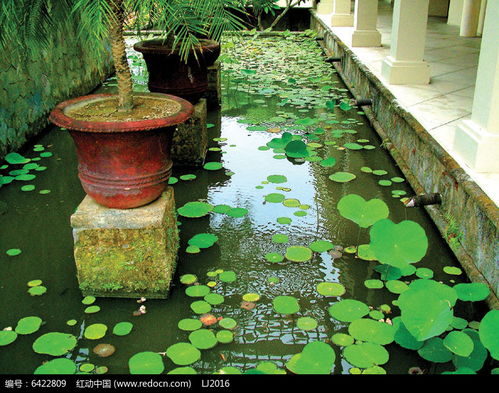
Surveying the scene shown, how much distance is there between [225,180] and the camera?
4082 mm

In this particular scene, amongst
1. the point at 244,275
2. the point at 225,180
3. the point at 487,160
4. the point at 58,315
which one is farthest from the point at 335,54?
the point at 58,315

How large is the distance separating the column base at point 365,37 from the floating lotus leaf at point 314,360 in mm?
6017

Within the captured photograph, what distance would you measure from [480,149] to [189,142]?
222 cm

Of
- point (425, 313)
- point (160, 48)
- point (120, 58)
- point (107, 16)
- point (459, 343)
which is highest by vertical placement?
point (107, 16)

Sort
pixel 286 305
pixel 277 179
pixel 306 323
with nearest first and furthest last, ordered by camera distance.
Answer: pixel 306 323 < pixel 286 305 < pixel 277 179

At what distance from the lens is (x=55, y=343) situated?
232 cm

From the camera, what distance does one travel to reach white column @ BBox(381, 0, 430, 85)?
16.4 ft

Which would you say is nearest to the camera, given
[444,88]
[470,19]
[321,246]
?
[321,246]

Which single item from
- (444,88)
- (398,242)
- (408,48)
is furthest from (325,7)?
(398,242)

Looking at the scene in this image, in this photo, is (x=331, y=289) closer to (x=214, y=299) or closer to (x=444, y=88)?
(x=214, y=299)

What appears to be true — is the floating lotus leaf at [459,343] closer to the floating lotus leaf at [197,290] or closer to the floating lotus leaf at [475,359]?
the floating lotus leaf at [475,359]

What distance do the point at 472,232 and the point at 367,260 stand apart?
0.58 m

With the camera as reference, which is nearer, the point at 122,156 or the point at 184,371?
the point at 184,371

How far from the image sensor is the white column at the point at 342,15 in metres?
9.65
